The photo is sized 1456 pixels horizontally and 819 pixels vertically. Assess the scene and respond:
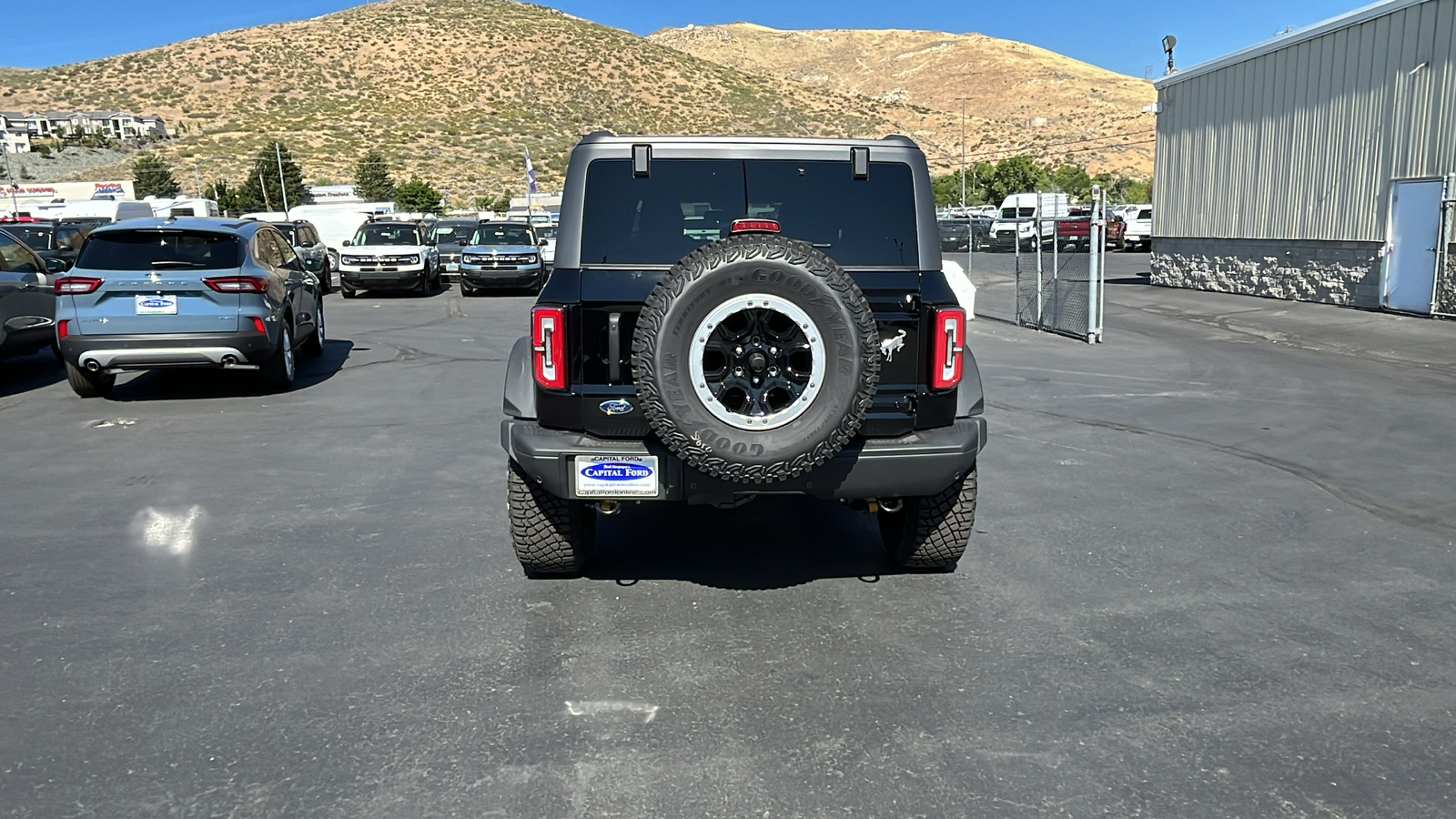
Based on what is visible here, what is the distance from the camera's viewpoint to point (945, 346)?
4543 mm

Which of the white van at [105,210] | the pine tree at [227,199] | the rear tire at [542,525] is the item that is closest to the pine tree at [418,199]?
the pine tree at [227,199]

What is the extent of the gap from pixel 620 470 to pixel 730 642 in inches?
32.5

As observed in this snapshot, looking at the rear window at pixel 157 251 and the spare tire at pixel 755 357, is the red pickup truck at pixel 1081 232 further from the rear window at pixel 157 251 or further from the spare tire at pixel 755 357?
the spare tire at pixel 755 357

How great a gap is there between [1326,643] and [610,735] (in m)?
2.90

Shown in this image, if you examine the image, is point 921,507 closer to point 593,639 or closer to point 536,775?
point 593,639

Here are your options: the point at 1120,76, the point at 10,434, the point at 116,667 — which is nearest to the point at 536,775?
the point at 116,667

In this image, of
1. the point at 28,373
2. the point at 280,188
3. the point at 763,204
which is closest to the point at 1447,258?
the point at 763,204

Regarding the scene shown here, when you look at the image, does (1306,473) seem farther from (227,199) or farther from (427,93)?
(427,93)

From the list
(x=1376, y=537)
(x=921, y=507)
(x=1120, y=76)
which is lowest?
(x=1376, y=537)

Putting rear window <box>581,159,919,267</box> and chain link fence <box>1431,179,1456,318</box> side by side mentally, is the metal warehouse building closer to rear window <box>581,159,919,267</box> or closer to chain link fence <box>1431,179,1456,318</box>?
chain link fence <box>1431,179,1456,318</box>

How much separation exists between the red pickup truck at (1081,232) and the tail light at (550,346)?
1459 inches

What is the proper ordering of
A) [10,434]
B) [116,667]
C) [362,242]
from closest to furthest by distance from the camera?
[116,667] < [10,434] < [362,242]

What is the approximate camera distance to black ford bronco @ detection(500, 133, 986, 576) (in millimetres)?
4082

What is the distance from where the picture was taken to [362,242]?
2425 cm
